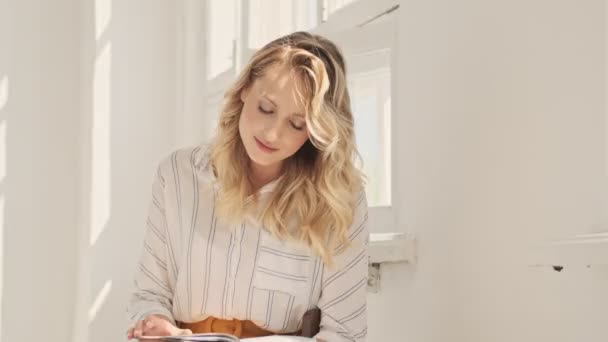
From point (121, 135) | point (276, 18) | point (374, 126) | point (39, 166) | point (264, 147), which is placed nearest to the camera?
point (264, 147)

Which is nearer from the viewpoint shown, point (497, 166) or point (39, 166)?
point (497, 166)

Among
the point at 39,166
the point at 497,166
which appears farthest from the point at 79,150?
the point at 497,166

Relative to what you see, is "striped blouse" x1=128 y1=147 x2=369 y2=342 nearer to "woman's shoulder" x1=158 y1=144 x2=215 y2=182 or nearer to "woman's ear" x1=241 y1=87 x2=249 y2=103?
"woman's shoulder" x1=158 y1=144 x2=215 y2=182

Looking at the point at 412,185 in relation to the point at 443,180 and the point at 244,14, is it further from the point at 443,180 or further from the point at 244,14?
the point at 244,14

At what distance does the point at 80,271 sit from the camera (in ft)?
11.2

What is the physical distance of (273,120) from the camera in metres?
1.91

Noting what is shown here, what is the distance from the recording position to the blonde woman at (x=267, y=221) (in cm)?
194

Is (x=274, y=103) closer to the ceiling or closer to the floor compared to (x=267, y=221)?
closer to the ceiling

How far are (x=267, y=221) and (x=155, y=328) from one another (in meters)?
0.34

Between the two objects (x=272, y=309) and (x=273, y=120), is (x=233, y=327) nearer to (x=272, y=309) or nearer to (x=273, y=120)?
(x=272, y=309)

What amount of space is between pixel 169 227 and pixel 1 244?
158 cm

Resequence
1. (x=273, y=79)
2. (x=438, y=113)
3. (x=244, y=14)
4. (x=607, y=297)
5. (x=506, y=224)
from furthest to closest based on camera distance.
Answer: (x=244, y=14)
(x=438, y=113)
(x=273, y=79)
(x=506, y=224)
(x=607, y=297)

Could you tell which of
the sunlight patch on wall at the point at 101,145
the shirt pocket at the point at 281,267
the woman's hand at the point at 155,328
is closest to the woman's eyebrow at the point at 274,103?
the shirt pocket at the point at 281,267

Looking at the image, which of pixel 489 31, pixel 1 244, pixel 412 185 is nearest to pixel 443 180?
pixel 412 185
